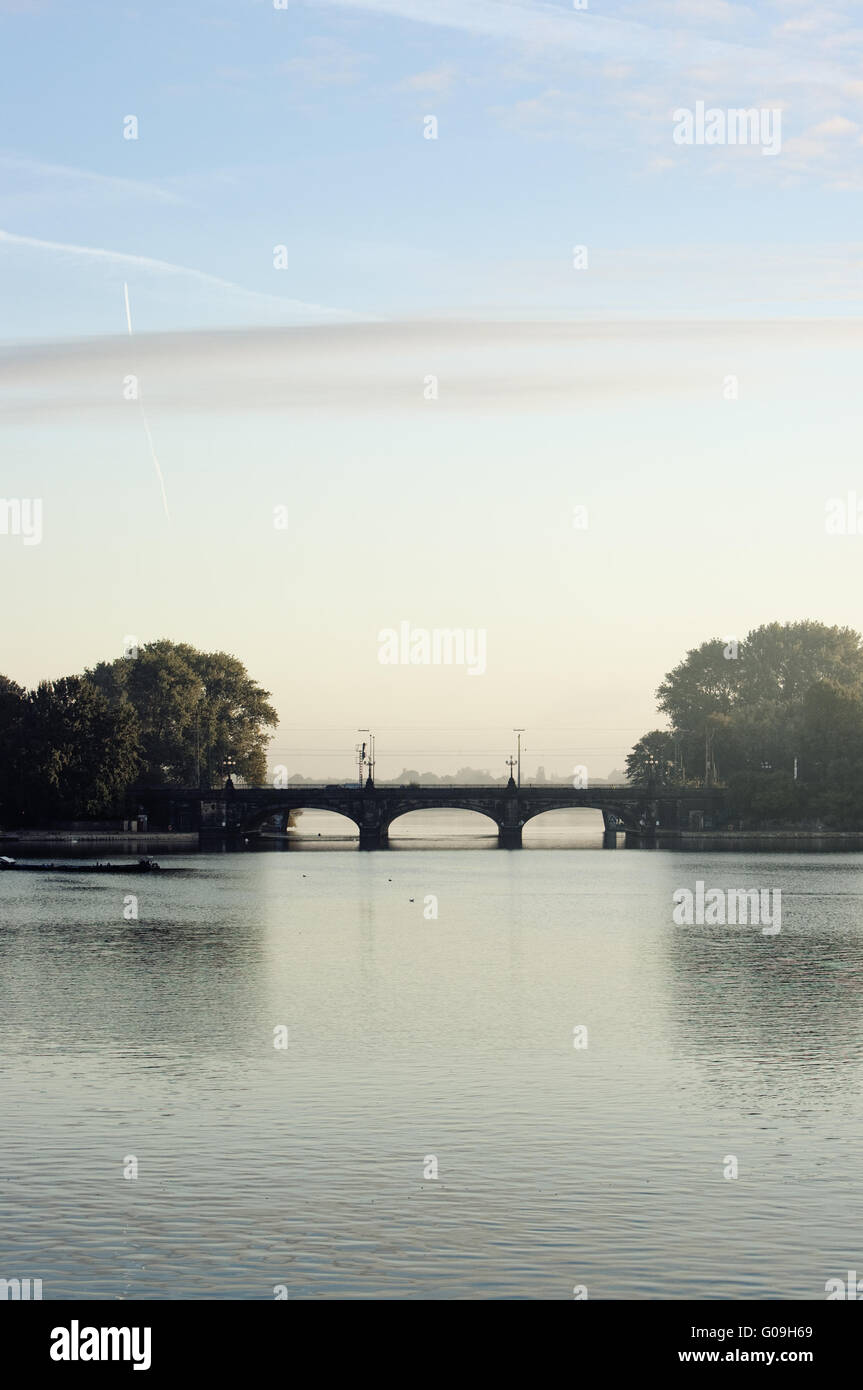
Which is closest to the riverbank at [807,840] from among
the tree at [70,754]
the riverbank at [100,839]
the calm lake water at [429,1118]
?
the riverbank at [100,839]

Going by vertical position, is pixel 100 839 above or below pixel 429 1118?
below

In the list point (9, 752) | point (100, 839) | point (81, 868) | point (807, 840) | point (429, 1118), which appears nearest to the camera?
point (429, 1118)

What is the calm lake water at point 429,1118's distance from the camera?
2192 centimetres

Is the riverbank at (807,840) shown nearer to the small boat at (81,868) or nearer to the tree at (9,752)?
the tree at (9,752)

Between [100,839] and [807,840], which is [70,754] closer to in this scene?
[100,839]

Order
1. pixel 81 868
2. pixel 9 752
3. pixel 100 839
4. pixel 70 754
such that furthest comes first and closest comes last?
pixel 100 839
pixel 70 754
pixel 9 752
pixel 81 868

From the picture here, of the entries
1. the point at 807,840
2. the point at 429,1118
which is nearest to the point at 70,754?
the point at 807,840

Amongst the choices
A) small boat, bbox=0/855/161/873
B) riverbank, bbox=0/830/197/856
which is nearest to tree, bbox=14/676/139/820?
riverbank, bbox=0/830/197/856

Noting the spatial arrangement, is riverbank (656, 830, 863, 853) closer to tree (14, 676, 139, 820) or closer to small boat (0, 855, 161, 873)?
tree (14, 676, 139, 820)

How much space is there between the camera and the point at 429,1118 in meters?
31.6
